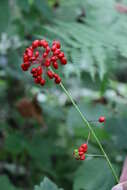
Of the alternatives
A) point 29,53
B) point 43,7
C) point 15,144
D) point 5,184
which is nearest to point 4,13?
point 43,7

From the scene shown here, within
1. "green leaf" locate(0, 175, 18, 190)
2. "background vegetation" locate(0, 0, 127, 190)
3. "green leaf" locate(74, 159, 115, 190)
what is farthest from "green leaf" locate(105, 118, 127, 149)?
"green leaf" locate(0, 175, 18, 190)

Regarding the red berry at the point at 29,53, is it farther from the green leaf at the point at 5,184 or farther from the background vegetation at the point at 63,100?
the green leaf at the point at 5,184

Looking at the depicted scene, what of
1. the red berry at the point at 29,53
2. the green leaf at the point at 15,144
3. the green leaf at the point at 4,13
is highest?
the red berry at the point at 29,53

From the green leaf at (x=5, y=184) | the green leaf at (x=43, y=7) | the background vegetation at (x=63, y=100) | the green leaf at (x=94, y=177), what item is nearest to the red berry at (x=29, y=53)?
the background vegetation at (x=63, y=100)

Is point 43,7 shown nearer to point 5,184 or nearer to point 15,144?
point 15,144

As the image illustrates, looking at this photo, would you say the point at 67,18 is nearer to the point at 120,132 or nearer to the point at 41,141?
the point at 41,141

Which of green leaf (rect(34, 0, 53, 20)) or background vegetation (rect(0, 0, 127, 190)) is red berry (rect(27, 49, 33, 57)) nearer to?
background vegetation (rect(0, 0, 127, 190))

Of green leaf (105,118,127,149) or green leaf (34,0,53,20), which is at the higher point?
green leaf (34,0,53,20)

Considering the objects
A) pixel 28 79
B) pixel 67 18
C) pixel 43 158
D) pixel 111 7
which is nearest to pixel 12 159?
pixel 43 158
